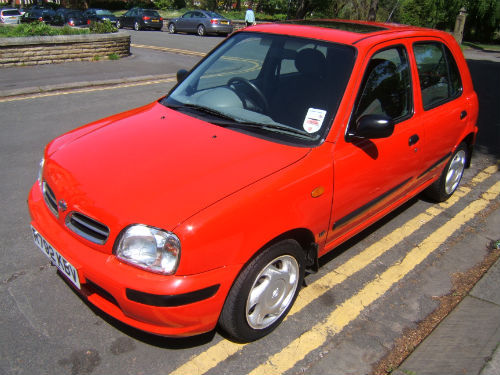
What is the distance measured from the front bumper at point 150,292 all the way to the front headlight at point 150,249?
4 centimetres

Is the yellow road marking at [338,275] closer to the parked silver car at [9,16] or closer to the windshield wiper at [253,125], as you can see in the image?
the windshield wiper at [253,125]

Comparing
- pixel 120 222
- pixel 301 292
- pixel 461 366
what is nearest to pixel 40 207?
pixel 120 222

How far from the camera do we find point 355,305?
10.6ft

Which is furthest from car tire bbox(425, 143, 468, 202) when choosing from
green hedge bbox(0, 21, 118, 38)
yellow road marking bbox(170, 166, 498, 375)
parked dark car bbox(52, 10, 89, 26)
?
parked dark car bbox(52, 10, 89, 26)

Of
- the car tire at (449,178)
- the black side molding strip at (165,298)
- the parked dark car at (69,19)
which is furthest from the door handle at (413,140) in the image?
the parked dark car at (69,19)

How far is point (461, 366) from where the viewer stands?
265cm

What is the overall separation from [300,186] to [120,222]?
106cm

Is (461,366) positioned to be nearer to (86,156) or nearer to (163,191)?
(163,191)

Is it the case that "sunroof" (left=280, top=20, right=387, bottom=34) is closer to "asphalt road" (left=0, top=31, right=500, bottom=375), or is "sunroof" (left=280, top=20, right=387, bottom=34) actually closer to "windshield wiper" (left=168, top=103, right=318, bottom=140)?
"windshield wiper" (left=168, top=103, right=318, bottom=140)

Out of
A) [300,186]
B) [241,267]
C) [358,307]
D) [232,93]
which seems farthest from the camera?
[232,93]

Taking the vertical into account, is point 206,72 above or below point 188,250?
above

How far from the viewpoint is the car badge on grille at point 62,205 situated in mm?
2588

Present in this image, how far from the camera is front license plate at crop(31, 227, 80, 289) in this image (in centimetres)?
250

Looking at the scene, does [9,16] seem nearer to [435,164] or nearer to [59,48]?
[59,48]
